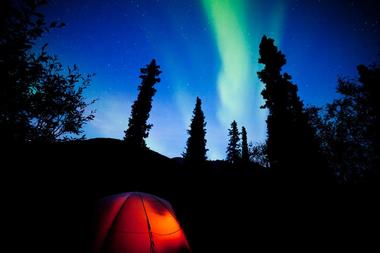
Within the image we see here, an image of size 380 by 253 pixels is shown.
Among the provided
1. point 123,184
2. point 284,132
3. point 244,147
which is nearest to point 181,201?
point 123,184

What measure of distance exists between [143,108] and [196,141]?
1229 cm

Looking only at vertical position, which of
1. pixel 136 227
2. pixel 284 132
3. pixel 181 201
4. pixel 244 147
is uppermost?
pixel 244 147

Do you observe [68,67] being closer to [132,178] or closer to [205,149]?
[132,178]

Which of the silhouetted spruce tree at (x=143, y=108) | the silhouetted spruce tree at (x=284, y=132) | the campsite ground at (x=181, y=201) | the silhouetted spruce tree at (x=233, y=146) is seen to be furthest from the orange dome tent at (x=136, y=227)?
the silhouetted spruce tree at (x=233, y=146)

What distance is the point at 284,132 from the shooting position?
1842 centimetres

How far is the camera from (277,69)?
21.0 meters

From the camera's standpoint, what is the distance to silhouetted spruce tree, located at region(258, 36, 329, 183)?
1639cm

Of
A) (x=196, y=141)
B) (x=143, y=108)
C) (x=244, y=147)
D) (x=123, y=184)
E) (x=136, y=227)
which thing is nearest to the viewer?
(x=136, y=227)

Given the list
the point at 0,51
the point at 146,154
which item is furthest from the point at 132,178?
the point at 0,51

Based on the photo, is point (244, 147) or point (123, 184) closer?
point (123, 184)

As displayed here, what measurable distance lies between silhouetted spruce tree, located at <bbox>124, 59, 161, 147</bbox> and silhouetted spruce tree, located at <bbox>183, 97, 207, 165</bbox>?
1034 centimetres

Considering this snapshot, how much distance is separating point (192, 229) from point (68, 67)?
573 inches

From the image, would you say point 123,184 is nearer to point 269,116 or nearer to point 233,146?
point 269,116

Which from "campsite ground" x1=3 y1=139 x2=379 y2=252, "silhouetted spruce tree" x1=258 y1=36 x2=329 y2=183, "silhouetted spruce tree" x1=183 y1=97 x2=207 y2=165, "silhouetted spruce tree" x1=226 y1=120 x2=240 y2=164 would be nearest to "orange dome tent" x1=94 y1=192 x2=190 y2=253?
"campsite ground" x1=3 y1=139 x2=379 y2=252
